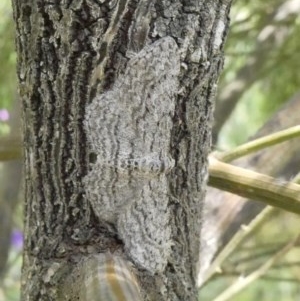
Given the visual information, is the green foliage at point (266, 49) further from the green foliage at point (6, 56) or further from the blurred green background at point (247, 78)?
the green foliage at point (6, 56)

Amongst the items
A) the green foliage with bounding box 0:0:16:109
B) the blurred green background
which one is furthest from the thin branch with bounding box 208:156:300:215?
the green foliage with bounding box 0:0:16:109

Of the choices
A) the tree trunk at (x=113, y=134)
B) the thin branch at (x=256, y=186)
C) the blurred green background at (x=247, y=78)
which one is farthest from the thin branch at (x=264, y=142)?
the blurred green background at (x=247, y=78)

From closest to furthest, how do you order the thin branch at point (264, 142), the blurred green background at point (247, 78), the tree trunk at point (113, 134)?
the tree trunk at point (113, 134) < the thin branch at point (264, 142) < the blurred green background at point (247, 78)

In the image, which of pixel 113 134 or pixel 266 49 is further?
pixel 266 49

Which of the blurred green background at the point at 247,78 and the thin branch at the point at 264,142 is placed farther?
the blurred green background at the point at 247,78

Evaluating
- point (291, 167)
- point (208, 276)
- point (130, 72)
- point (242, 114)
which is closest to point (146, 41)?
point (130, 72)

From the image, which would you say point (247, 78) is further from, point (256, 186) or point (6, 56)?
point (256, 186)

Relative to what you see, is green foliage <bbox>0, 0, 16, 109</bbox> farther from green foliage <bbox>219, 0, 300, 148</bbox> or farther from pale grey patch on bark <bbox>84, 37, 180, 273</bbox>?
pale grey patch on bark <bbox>84, 37, 180, 273</bbox>

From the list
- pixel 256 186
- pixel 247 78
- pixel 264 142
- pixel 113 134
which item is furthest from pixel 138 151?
pixel 247 78
